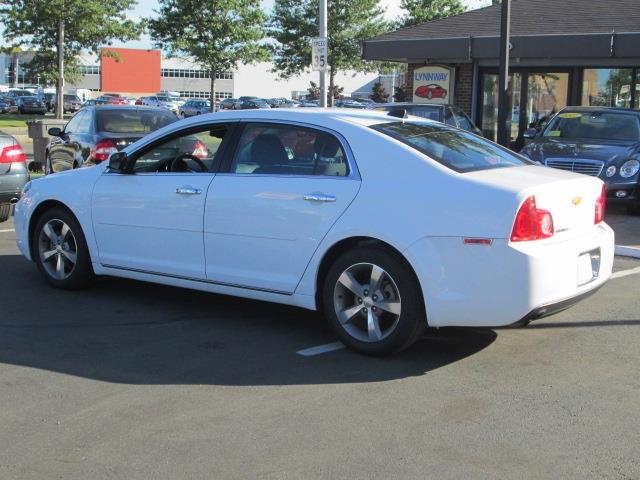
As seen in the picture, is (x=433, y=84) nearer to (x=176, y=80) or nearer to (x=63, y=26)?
(x=63, y=26)

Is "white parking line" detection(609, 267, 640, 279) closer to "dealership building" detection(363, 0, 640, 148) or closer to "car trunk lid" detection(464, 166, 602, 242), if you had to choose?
"car trunk lid" detection(464, 166, 602, 242)

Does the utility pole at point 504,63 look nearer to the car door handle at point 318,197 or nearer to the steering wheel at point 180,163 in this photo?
the steering wheel at point 180,163

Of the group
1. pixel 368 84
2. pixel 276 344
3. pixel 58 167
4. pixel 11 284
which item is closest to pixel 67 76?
pixel 58 167

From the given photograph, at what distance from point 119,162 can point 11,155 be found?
4.56m

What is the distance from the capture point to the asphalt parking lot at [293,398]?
3.72 metres

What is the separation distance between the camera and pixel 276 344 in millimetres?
5586

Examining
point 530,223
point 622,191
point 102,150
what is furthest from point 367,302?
point 622,191

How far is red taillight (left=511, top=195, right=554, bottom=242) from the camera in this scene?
4742mm

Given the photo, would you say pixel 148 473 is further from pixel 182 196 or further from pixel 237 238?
pixel 182 196

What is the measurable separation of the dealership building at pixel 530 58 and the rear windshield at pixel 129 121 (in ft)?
29.2

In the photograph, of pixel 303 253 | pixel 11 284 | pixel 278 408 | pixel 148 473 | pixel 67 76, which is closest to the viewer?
pixel 148 473

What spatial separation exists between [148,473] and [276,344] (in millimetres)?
Answer: 2072

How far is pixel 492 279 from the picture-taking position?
188 inches

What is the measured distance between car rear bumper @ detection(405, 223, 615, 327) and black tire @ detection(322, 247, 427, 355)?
0.35 feet
